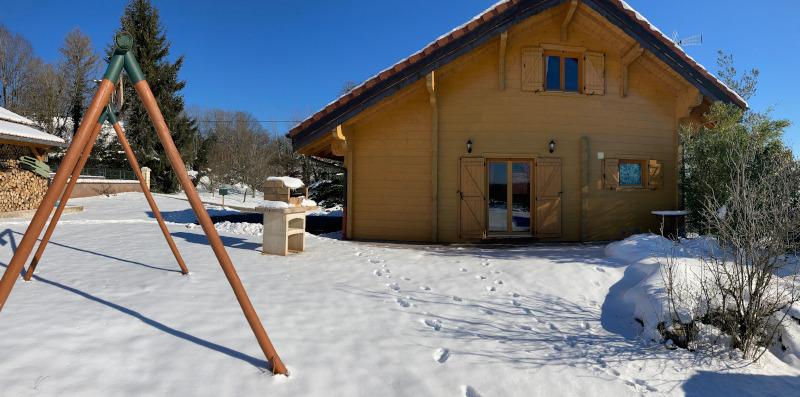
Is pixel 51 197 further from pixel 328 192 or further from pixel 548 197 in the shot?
pixel 328 192

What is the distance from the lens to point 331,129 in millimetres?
6793

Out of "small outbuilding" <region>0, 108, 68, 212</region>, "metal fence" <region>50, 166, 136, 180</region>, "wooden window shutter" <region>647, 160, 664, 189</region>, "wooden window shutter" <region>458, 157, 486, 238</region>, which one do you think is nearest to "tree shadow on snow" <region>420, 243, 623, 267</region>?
"wooden window shutter" <region>458, 157, 486, 238</region>

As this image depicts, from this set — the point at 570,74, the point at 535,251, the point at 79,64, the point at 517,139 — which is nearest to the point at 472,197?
the point at 517,139

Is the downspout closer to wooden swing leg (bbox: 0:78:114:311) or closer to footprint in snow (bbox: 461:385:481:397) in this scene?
footprint in snow (bbox: 461:385:481:397)

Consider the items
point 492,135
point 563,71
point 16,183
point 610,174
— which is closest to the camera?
point 492,135

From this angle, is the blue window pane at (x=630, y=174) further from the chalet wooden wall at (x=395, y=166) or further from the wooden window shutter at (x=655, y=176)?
the chalet wooden wall at (x=395, y=166)

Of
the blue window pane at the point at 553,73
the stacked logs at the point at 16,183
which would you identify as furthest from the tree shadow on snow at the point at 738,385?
the stacked logs at the point at 16,183

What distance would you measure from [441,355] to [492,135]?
5608 mm

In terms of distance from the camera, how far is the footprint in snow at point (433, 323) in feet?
10.1

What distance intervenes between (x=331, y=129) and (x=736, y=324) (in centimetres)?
612

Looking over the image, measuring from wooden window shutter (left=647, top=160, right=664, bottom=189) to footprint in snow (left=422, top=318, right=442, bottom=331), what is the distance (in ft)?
23.0

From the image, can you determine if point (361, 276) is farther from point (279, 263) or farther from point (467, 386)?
point (467, 386)

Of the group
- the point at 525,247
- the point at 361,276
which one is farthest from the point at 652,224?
the point at 361,276

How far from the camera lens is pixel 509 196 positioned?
7609 millimetres
